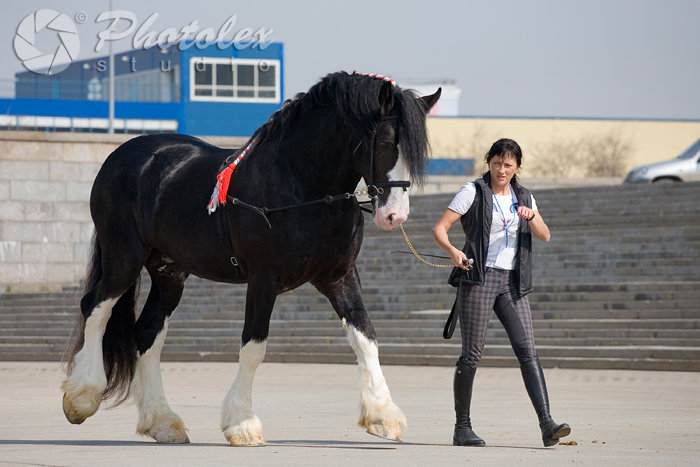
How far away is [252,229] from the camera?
736 cm

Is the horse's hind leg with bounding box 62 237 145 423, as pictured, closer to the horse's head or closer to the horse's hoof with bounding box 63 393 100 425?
the horse's hoof with bounding box 63 393 100 425

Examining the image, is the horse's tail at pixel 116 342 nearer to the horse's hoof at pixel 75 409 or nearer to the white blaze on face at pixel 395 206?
the horse's hoof at pixel 75 409

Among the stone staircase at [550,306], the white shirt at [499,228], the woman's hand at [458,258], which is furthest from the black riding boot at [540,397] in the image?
the stone staircase at [550,306]

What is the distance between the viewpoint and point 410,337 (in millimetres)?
16469

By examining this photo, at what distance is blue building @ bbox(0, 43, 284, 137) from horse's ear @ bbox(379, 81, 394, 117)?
5188 centimetres

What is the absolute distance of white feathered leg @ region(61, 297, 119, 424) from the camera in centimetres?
811

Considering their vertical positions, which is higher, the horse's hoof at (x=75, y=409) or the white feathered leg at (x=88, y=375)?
the white feathered leg at (x=88, y=375)

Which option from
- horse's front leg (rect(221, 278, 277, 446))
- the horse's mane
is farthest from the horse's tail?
the horse's mane

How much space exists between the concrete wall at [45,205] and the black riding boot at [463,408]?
17.1 m

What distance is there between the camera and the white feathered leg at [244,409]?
23.2 ft

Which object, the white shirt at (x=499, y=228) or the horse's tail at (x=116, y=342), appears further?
the horse's tail at (x=116, y=342)

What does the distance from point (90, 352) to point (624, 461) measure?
13.0 feet

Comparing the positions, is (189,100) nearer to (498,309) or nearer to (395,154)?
(498,309)

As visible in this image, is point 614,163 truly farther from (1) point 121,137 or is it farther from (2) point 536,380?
(2) point 536,380
